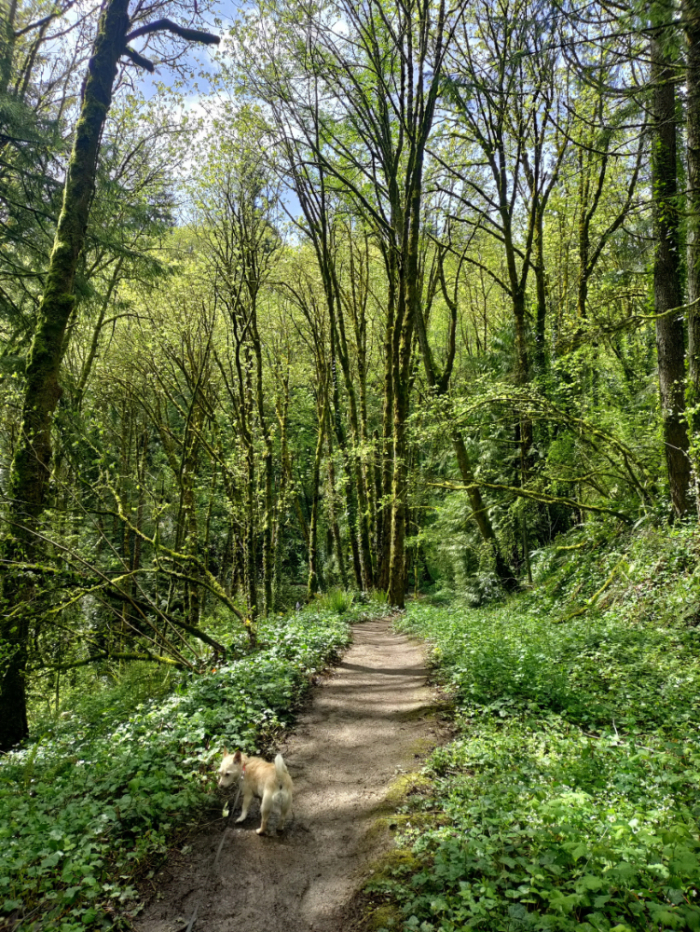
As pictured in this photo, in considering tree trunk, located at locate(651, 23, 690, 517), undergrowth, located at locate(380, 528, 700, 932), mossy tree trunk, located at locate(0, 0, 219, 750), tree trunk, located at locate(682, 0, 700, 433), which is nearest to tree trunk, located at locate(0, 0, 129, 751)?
mossy tree trunk, located at locate(0, 0, 219, 750)

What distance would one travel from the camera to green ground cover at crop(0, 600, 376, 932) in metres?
2.68

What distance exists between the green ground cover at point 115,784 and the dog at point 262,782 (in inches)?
12.2

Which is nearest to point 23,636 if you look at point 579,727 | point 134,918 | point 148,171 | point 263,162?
point 134,918

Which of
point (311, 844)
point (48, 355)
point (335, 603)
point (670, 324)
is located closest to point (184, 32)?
point (48, 355)

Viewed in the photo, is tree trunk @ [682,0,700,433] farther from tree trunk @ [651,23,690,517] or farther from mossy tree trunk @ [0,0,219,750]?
mossy tree trunk @ [0,0,219,750]

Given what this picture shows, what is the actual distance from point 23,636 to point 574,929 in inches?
209

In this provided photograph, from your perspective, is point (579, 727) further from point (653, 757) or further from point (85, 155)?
point (85, 155)

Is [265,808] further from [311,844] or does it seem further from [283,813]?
[311,844]

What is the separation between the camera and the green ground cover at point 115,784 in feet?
8.79

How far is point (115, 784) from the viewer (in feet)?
11.7

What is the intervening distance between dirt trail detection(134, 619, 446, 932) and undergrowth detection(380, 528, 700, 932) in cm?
36

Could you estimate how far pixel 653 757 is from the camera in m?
3.19

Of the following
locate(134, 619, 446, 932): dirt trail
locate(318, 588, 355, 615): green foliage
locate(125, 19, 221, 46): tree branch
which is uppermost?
locate(125, 19, 221, 46): tree branch

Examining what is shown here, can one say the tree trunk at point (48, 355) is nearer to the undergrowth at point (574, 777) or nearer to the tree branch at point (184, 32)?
the tree branch at point (184, 32)
